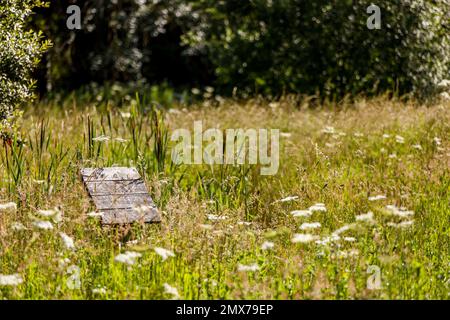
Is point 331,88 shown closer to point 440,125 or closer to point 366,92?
point 366,92

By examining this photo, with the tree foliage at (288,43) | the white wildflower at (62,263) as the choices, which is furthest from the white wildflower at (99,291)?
the tree foliage at (288,43)

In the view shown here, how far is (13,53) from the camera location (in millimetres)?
5613

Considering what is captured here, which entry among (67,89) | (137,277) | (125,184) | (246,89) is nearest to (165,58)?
(67,89)

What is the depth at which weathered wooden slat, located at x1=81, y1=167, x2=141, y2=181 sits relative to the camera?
509 centimetres

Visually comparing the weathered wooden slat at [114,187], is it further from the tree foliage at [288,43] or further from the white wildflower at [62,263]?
the tree foliage at [288,43]

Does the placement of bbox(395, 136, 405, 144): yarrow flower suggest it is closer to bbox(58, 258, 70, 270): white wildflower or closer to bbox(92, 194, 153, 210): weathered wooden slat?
Answer: bbox(92, 194, 153, 210): weathered wooden slat

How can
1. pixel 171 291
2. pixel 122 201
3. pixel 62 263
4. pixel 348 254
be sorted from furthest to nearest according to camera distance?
pixel 122 201
pixel 348 254
pixel 62 263
pixel 171 291

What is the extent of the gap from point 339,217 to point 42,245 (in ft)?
6.76

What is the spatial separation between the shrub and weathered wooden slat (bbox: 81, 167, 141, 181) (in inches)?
34.9

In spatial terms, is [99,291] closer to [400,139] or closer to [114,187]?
[114,187]

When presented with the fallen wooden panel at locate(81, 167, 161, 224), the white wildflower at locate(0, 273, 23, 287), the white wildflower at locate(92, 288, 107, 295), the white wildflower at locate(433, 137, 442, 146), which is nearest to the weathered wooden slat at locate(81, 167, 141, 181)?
the fallen wooden panel at locate(81, 167, 161, 224)

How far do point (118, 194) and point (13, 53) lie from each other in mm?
1490

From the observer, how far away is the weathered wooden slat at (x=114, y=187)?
16.3 ft

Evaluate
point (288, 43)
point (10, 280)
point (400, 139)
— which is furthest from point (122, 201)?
point (288, 43)
